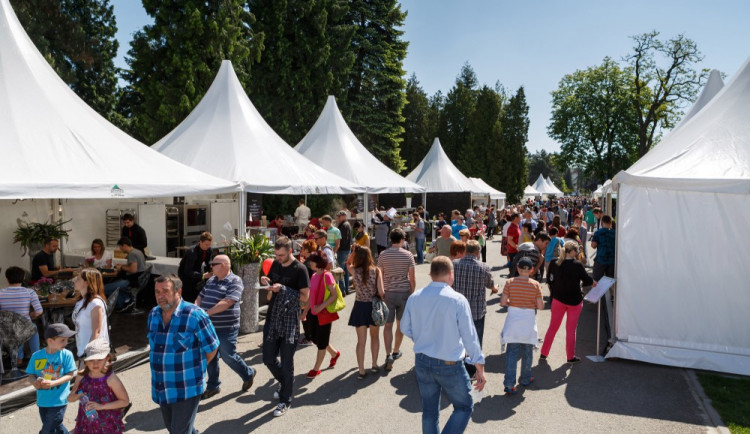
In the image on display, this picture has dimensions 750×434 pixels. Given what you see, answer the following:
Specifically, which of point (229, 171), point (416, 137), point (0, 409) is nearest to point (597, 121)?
point (416, 137)

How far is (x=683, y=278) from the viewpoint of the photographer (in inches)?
278

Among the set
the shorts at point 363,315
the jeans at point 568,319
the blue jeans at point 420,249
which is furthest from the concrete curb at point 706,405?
the blue jeans at point 420,249

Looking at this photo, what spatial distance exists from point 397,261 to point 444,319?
258 centimetres

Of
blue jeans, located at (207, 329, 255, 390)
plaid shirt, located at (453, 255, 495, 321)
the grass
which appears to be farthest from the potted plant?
the grass

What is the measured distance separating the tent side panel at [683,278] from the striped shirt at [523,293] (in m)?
2.02

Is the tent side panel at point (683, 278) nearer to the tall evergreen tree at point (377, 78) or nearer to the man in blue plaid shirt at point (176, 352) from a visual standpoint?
the man in blue plaid shirt at point (176, 352)

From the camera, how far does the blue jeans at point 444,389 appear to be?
13.3 feet

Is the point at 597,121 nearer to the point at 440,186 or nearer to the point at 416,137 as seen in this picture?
the point at 416,137

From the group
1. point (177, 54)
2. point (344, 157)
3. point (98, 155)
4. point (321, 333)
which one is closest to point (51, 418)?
point (321, 333)

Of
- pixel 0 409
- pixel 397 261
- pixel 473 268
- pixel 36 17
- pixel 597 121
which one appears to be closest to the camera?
pixel 0 409

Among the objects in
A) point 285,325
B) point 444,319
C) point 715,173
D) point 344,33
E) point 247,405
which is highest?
point 344,33

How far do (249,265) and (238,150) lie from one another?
182 inches

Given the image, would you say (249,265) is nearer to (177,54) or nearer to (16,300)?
(16,300)

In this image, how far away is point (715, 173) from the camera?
6.75 m
